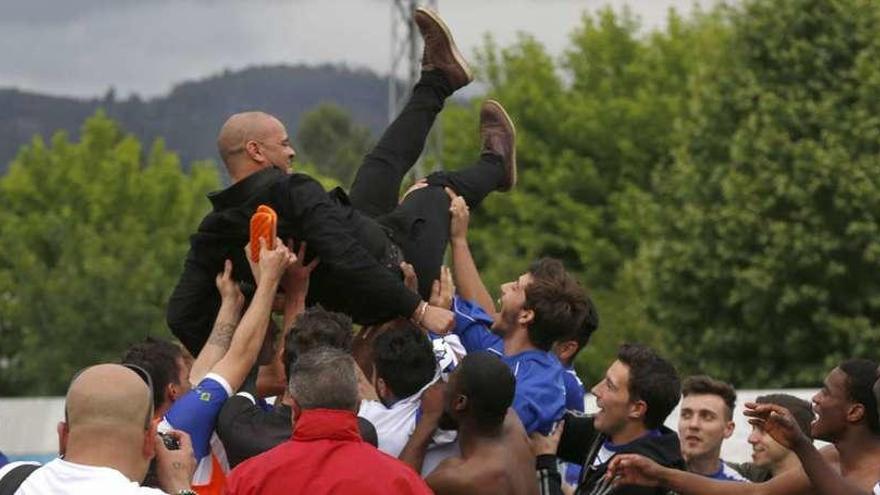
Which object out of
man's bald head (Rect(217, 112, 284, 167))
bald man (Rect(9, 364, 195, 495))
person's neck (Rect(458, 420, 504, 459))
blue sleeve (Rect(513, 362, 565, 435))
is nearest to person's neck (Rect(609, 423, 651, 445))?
blue sleeve (Rect(513, 362, 565, 435))

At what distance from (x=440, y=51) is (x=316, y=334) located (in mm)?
2377

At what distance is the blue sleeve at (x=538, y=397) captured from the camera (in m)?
7.35

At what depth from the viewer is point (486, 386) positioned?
6.71 metres

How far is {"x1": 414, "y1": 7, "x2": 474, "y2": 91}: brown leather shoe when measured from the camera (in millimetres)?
8609

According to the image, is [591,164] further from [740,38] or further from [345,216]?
[345,216]

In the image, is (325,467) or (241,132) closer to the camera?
(325,467)

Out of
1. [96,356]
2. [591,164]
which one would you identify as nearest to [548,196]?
[591,164]

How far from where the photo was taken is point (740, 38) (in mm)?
29531

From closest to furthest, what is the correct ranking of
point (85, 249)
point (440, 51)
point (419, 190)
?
point (419, 190), point (440, 51), point (85, 249)

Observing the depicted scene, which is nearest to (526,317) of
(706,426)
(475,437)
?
(475,437)

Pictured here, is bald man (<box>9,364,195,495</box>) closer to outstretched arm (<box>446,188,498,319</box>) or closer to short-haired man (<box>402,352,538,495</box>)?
short-haired man (<box>402,352,538,495</box>)

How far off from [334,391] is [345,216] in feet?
5.41

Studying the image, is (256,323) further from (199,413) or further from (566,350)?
(566,350)

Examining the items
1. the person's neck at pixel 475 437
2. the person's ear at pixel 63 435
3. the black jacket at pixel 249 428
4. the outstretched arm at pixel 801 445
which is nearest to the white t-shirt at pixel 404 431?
the person's neck at pixel 475 437
